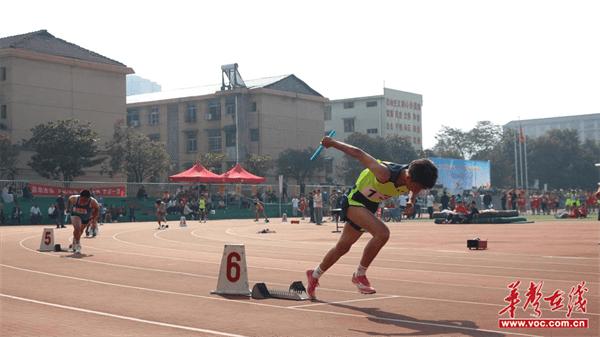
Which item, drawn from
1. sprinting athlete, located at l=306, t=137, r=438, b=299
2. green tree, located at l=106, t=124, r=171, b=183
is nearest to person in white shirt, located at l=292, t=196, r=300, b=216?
green tree, located at l=106, t=124, r=171, b=183

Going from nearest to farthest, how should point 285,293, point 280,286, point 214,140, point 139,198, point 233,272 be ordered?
point 285,293 → point 233,272 → point 280,286 → point 139,198 → point 214,140

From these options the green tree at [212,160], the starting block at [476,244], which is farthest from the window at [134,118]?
the starting block at [476,244]

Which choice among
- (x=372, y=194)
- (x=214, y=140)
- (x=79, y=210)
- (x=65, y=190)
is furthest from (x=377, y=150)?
(x=372, y=194)

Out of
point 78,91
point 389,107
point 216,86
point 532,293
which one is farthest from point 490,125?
point 532,293

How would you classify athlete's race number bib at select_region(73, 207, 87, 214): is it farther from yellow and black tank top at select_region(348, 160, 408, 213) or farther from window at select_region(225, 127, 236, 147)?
window at select_region(225, 127, 236, 147)

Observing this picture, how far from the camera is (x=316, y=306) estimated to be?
33.9 feet

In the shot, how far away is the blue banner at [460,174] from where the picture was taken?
73.6 m

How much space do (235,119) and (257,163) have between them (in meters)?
10.3

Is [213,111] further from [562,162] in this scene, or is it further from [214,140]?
[562,162]

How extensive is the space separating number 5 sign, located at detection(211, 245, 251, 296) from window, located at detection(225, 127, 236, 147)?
80761 millimetres

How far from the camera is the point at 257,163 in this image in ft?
273

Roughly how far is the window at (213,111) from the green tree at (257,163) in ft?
36.6

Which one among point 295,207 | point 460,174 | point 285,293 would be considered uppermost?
point 460,174

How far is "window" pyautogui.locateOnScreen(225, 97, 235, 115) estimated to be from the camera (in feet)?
302
